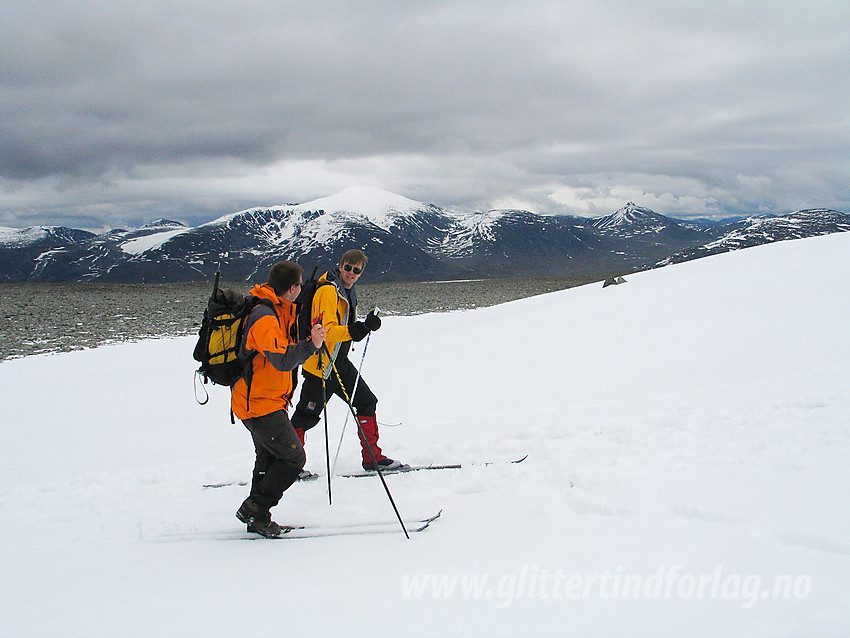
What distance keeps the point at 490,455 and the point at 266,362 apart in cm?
312

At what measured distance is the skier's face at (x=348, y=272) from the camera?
5234 mm

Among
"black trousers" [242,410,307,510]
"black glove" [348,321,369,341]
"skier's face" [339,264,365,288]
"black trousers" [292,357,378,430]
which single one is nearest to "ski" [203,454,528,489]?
"black trousers" [292,357,378,430]

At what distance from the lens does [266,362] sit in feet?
13.7

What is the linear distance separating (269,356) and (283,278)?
0.72 metres

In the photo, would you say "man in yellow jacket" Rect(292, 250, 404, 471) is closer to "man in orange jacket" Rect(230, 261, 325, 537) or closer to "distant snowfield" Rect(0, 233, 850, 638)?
"man in orange jacket" Rect(230, 261, 325, 537)

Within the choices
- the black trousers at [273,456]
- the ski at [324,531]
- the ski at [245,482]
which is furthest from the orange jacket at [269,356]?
the ski at [245,482]

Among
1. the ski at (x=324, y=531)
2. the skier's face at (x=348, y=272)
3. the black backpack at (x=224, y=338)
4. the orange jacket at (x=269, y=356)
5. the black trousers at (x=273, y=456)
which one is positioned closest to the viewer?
the orange jacket at (x=269, y=356)

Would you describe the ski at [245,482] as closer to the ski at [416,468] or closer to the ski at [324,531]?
the ski at [416,468]

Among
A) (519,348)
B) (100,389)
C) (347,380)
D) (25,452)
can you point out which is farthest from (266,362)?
(100,389)

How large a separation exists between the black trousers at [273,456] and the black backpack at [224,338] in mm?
477

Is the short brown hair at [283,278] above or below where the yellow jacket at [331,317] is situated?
above

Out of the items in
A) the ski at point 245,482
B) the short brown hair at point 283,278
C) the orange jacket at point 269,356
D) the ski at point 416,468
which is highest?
the short brown hair at point 283,278

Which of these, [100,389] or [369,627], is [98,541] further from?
[100,389]

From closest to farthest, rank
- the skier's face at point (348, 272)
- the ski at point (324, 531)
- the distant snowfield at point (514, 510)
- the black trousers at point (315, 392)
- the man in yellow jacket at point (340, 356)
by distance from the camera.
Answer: the distant snowfield at point (514, 510)
the ski at point (324, 531)
the man in yellow jacket at point (340, 356)
the skier's face at point (348, 272)
the black trousers at point (315, 392)
